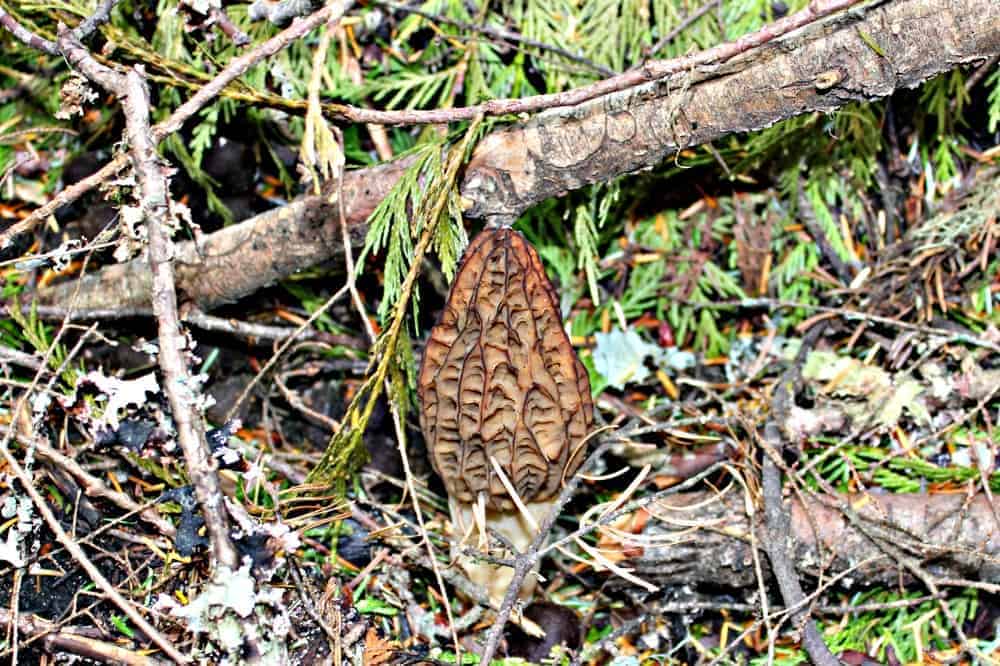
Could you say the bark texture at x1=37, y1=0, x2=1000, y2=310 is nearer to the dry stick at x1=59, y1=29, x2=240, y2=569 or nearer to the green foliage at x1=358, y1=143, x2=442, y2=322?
the green foliage at x1=358, y1=143, x2=442, y2=322

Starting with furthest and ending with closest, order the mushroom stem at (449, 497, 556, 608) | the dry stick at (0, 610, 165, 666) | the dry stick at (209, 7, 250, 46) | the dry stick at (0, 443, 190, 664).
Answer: the mushroom stem at (449, 497, 556, 608) → the dry stick at (209, 7, 250, 46) → the dry stick at (0, 610, 165, 666) → the dry stick at (0, 443, 190, 664)

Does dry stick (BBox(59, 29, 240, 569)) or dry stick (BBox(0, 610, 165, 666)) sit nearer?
dry stick (BBox(59, 29, 240, 569))

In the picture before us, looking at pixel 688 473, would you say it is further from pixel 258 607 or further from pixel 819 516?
pixel 258 607

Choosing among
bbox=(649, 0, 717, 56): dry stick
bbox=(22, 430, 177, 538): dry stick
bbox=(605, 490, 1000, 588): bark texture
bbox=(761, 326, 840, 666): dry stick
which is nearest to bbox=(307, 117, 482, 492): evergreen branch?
bbox=(22, 430, 177, 538): dry stick

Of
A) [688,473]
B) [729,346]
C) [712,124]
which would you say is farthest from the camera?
[729,346]

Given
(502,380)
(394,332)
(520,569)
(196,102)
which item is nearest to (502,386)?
(502,380)

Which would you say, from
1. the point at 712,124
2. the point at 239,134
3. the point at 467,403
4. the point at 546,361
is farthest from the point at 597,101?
the point at 239,134

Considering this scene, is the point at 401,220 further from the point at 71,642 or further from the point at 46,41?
the point at 71,642

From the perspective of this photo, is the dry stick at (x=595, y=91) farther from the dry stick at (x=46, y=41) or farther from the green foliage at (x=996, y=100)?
the green foliage at (x=996, y=100)
